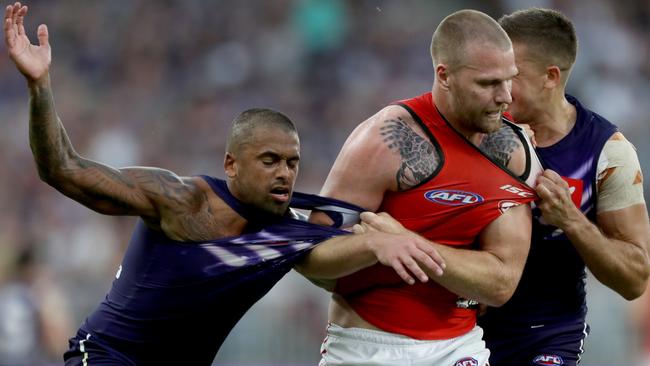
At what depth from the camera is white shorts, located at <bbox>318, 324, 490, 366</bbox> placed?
234 inches

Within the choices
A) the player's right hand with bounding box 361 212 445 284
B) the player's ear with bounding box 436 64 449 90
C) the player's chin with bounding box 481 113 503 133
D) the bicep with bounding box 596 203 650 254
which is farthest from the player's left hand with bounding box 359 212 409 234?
the bicep with bounding box 596 203 650 254

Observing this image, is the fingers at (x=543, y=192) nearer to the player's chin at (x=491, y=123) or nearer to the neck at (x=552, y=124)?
the player's chin at (x=491, y=123)

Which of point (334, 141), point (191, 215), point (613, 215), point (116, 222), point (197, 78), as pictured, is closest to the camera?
point (191, 215)

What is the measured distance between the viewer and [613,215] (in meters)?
6.61

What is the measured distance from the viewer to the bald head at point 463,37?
592 centimetres

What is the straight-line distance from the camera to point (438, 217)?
5.90 m

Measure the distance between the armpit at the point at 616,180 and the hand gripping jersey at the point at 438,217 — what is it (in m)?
0.74

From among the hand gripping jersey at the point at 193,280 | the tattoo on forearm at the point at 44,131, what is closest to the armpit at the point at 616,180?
the hand gripping jersey at the point at 193,280

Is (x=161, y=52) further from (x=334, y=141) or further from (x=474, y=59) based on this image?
(x=474, y=59)

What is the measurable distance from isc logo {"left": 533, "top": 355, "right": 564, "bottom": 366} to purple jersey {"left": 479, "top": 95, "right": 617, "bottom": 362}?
0.13 metres

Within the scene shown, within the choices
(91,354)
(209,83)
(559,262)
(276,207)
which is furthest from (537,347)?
(209,83)

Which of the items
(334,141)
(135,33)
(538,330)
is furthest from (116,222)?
(538,330)

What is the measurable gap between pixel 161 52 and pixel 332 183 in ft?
37.0

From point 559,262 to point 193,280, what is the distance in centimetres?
213
